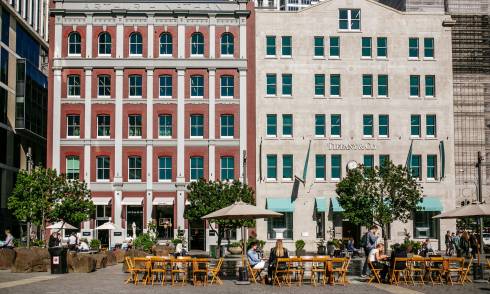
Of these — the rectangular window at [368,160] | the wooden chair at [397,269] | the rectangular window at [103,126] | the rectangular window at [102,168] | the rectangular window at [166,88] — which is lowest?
the wooden chair at [397,269]

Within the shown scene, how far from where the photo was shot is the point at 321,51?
2640 inches

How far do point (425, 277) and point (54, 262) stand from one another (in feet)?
51.0

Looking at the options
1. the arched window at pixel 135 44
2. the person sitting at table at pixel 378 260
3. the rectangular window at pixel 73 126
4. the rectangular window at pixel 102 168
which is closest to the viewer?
the person sitting at table at pixel 378 260

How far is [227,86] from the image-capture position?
66.1 metres

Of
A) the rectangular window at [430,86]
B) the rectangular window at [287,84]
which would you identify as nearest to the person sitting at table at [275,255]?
the rectangular window at [287,84]

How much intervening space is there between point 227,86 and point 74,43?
13550 millimetres

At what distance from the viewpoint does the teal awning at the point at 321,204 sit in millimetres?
64438

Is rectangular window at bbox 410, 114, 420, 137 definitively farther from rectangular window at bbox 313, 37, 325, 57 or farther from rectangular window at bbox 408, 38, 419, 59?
rectangular window at bbox 313, 37, 325, 57

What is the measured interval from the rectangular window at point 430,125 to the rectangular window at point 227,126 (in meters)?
16.9

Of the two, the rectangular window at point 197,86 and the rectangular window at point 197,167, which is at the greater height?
the rectangular window at point 197,86

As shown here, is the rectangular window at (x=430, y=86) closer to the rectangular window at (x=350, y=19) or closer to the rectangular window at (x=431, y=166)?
the rectangular window at (x=431, y=166)

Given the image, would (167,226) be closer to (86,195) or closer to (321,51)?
(86,195)

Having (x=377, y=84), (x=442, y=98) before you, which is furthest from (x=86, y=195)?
(x=442, y=98)

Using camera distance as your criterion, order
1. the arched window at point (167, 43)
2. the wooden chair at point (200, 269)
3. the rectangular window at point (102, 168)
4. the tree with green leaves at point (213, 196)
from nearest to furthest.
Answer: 1. the wooden chair at point (200, 269)
2. the tree with green leaves at point (213, 196)
3. the rectangular window at point (102, 168)
4. the arched window at point (167, 43)
